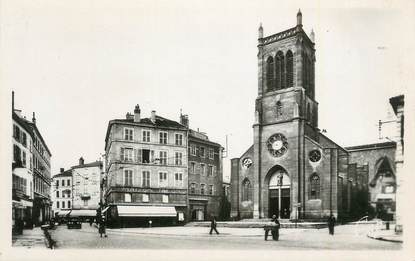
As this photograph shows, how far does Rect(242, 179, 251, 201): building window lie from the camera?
33.1 metres

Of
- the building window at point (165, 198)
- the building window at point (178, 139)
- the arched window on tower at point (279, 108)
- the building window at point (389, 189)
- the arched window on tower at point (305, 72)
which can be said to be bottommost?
the building window at point (165, 198)

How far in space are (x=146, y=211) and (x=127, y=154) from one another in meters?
3.90

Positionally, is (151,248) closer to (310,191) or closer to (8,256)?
(8,256)

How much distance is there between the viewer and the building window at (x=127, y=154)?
29656 mm

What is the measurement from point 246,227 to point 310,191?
5.92 metres

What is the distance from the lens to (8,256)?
13.9 m

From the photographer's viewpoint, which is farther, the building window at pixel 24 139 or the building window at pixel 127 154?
the building window at pixel 127 154

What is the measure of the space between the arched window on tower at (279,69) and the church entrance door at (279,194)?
5584 mm

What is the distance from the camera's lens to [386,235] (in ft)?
48.8

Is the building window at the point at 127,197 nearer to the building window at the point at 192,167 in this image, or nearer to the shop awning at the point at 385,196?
the building window at the point at 192,167

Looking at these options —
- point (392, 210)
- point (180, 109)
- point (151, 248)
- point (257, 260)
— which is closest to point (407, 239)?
point (392, 210)

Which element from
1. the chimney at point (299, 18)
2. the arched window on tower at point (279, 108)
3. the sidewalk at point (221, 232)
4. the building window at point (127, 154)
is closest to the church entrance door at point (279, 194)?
the arched window on tower at point (279, 108)

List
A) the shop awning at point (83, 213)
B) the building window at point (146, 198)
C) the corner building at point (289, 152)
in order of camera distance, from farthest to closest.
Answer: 1. the shop awning at point (83, 213)
2. the building window at point (146, 198)
3. the corner building at point (289, 152)

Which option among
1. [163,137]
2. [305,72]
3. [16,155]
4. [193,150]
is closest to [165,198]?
[163,137]
